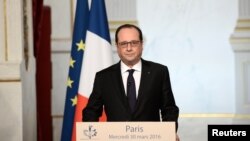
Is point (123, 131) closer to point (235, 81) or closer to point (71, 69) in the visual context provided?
point (71, 69)

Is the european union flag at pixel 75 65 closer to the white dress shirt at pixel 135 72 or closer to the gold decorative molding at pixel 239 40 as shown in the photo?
the white dress shirt at pixel 135 72

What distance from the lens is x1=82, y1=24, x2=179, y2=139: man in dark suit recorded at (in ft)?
6.98

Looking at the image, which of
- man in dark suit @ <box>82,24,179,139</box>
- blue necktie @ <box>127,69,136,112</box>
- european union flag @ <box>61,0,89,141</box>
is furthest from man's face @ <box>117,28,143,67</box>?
european union flag @ <box>61,0,89,141</box>

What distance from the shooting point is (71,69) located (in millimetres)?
3865

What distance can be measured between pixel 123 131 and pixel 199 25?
3386 millimetres

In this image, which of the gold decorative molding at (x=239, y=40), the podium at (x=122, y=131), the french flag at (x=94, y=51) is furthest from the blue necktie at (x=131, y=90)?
the gold decorative molding at (x=239, y=40)

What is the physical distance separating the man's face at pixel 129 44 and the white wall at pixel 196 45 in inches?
113

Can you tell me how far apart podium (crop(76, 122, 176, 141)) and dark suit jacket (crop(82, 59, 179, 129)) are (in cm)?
30

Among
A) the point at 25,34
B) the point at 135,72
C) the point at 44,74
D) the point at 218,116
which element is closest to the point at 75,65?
the point at 25,34

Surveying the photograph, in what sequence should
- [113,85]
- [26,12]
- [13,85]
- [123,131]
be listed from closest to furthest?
[123,131] < [113,85] < [13,85] < [26,12]

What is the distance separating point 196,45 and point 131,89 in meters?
2.96

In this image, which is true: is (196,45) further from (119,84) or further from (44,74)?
(119,84)

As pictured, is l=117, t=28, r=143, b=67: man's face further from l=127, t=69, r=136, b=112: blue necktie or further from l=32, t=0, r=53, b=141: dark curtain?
l=32, t=0, r=53, b=141: dark curtain

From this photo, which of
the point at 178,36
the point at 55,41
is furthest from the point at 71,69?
the point at 178,36
